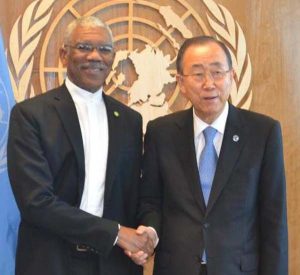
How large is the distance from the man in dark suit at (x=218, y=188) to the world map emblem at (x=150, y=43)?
3.52 ft

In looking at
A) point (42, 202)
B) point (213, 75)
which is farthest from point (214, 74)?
point (42, 202)

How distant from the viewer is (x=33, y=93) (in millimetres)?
2979

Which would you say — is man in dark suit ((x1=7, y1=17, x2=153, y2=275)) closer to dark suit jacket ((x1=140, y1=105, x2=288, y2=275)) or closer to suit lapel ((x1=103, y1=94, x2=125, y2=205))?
suit lapel ((x1=103, y1=94, x2=125, y2=205))

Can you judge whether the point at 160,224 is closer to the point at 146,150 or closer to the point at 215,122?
the point at 146,150

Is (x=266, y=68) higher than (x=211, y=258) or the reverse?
higher

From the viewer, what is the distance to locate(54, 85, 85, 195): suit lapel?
6.37 feet

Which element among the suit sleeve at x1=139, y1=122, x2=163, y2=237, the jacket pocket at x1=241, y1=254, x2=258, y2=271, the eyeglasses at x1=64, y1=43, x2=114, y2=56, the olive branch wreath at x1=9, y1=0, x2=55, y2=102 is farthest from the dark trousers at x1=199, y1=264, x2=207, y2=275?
the olive branch wreath at x1=9, y1=0, x2=55, y2=102

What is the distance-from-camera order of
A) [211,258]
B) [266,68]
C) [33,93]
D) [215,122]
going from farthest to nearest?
[266,68] < [33,93] < [215,122] < [211,258]

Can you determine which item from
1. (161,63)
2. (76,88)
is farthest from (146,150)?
(161,63)

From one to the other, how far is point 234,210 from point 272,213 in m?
0.14

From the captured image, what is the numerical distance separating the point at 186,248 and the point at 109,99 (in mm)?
736

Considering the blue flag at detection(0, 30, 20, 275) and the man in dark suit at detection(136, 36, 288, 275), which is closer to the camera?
the man in dark suit at detection(136, 36, 288, 275)

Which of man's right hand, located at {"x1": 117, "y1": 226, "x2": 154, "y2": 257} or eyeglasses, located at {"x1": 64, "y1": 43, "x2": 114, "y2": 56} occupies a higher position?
eyeglasses, located at {"x1": 64, "y1": 43, "x2": 114, "y2": 56}

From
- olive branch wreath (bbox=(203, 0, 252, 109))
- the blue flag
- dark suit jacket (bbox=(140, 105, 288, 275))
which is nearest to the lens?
dark suit jacket (bbox=(140, 105, 288, 275))
